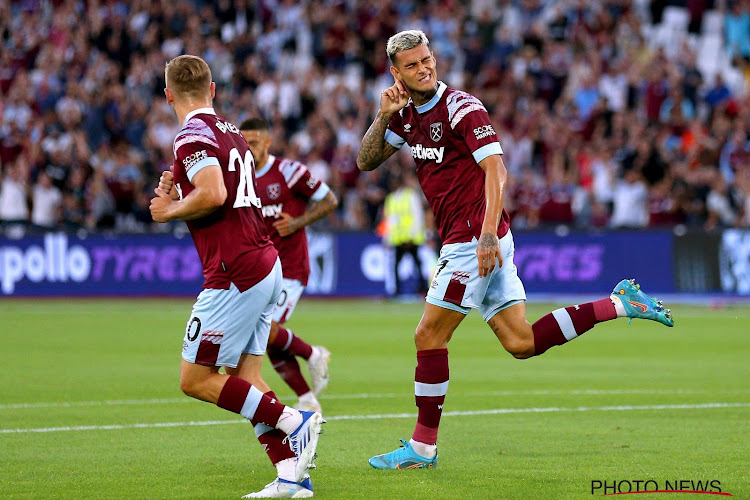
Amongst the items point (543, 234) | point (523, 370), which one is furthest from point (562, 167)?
point (523, 370)

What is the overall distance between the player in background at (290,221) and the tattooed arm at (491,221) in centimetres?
337

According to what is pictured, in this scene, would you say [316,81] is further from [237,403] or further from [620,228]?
[237,403]

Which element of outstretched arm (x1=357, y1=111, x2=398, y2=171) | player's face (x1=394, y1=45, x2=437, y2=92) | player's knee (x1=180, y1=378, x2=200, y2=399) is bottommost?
player's knee (x1=180, y1=378, x2=200, y2=399)

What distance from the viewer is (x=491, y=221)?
273 inches

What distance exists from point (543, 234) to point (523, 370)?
9.91 m

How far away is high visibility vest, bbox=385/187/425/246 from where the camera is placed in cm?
2272

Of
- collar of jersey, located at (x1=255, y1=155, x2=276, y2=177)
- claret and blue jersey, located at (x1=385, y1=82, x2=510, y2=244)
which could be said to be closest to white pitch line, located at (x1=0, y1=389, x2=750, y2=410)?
collar of jersey, located at (x1=255, y1=155, x2=276, y2=177)

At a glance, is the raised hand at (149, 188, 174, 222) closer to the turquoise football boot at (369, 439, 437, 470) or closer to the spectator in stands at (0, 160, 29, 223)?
the turquoise football boot at (369, 439, 437, 470)

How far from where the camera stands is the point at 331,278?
23297mm

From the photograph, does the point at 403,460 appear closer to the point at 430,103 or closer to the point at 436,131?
the point at 436,131

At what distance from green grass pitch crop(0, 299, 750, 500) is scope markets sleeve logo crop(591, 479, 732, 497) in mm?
63

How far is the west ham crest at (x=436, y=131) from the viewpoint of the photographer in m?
7.25

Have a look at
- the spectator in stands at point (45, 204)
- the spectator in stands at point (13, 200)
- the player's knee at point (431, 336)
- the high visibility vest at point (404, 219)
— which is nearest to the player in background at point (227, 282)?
the player's knee at point (431, 336)

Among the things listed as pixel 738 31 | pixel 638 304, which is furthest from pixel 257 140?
pixel 738 31
